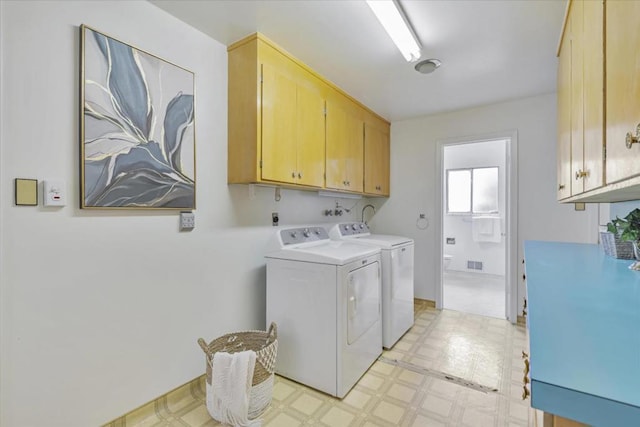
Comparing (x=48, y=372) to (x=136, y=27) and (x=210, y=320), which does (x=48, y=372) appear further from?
(x=136, y=27)

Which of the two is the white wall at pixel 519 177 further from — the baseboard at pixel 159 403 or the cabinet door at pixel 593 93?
the baseboard at pixel 159 403

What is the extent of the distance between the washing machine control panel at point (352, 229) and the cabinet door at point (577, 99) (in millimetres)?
1970

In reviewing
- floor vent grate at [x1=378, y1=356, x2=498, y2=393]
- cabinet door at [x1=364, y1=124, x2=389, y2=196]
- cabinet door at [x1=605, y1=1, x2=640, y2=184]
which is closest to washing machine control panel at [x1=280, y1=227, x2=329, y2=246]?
cabinet door at [x1=364, y1=124, x2=389, y2=196]

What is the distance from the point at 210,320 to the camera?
6.48 ft

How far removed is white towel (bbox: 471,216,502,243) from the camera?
489 cm

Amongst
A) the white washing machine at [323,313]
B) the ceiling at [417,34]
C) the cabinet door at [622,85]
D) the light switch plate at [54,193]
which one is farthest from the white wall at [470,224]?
the light switch plate at [54,193]

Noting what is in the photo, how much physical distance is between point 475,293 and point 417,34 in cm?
355

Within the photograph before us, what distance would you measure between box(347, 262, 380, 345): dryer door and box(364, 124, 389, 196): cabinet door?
4.18 ft

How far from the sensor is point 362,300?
6.89 feet

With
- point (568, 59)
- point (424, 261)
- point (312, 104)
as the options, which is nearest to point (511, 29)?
point (568, 59)

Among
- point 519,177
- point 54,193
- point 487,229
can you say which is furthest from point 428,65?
point 487,229

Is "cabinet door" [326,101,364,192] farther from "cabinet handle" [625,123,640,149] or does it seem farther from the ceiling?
"cabinet handle" [625,123,640,149]

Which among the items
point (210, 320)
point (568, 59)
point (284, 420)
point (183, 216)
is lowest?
point (284, 420)

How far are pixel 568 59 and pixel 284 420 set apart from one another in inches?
102
